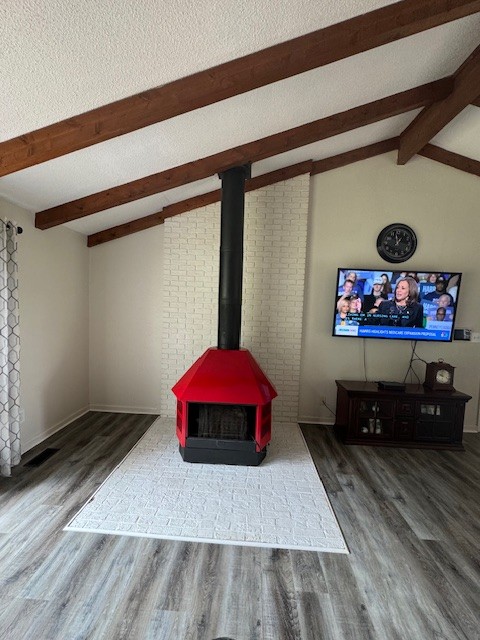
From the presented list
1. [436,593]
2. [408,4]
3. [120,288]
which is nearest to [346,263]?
[408,4]

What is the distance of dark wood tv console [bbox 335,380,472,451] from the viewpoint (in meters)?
3.36

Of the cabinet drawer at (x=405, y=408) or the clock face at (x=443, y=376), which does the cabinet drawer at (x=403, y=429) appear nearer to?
the cabinet drawer at (x=405, y=408)

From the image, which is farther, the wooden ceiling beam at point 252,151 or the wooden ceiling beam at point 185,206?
the wooden ceiling beam at point 185,206

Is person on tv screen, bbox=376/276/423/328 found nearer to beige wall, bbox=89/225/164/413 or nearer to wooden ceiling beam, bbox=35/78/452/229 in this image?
wooden ceiling beam, bbox=35/78/452/229

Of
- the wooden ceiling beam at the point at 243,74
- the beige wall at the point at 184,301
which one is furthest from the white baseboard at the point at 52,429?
the wooden ceiling beam at the point at 243,74

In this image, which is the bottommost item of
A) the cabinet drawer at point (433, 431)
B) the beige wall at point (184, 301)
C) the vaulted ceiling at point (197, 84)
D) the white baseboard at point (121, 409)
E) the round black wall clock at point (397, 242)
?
the white baseboard at point (121, 409)

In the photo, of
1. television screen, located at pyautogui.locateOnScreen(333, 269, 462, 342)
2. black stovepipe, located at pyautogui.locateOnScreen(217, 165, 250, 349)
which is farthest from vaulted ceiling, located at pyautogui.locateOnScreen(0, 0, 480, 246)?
television screen, located at pyautogui.locateOnScreen(333, 269, 462, 342)

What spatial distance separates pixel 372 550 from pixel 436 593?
1.13 ft

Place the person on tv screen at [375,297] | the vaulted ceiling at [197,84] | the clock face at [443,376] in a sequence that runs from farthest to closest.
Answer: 1. the person on tv screen at [375,297]
2. the clock face at [443,376]
3. the vaulted ceiling at [197,84]

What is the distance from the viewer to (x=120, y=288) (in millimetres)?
4062

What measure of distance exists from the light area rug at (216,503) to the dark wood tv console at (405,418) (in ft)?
2.36

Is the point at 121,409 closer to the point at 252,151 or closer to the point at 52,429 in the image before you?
the point at 52,429

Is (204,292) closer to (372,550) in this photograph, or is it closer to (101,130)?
(101,130)

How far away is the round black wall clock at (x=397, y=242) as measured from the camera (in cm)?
376
